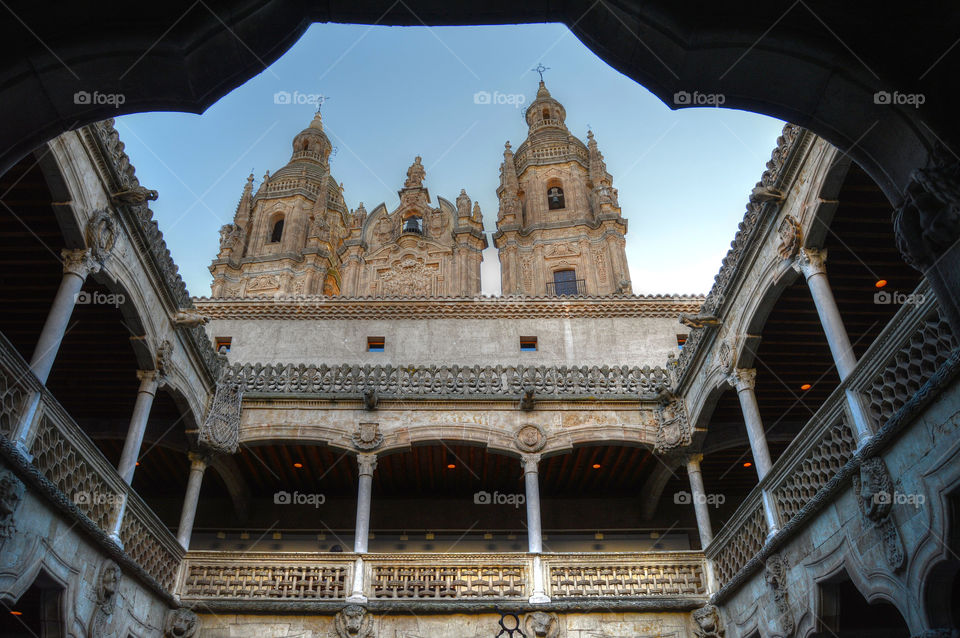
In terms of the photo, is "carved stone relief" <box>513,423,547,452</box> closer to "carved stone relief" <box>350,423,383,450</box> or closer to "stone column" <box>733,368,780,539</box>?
"carved stone relief" <box>350,423,383,450</box>

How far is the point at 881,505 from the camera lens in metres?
7.12

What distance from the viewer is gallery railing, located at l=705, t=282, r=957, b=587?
6859 millimetres

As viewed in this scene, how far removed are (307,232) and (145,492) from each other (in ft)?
75.8

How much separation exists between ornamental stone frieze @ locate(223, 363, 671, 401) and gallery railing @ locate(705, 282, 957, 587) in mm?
4552

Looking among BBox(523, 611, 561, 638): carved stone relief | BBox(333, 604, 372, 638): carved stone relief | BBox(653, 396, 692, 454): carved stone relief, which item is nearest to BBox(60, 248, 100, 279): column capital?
BBox(333, 604, 372, 638): carved stone relief

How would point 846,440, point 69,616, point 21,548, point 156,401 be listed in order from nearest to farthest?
point 21,548
point 846,440
point 69,616
point 156,401

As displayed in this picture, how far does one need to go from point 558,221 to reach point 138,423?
80.4 feet

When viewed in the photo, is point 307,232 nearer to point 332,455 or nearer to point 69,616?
point 332,455

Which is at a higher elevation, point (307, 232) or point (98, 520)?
point (307, 232)

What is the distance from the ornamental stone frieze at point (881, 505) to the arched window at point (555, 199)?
2887 centimetres

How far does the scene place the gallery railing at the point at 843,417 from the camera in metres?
6.86

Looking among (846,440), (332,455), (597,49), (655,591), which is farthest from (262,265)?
(597,49)

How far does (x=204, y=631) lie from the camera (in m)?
12.6

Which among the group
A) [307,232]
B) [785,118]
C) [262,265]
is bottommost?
[785,118]
